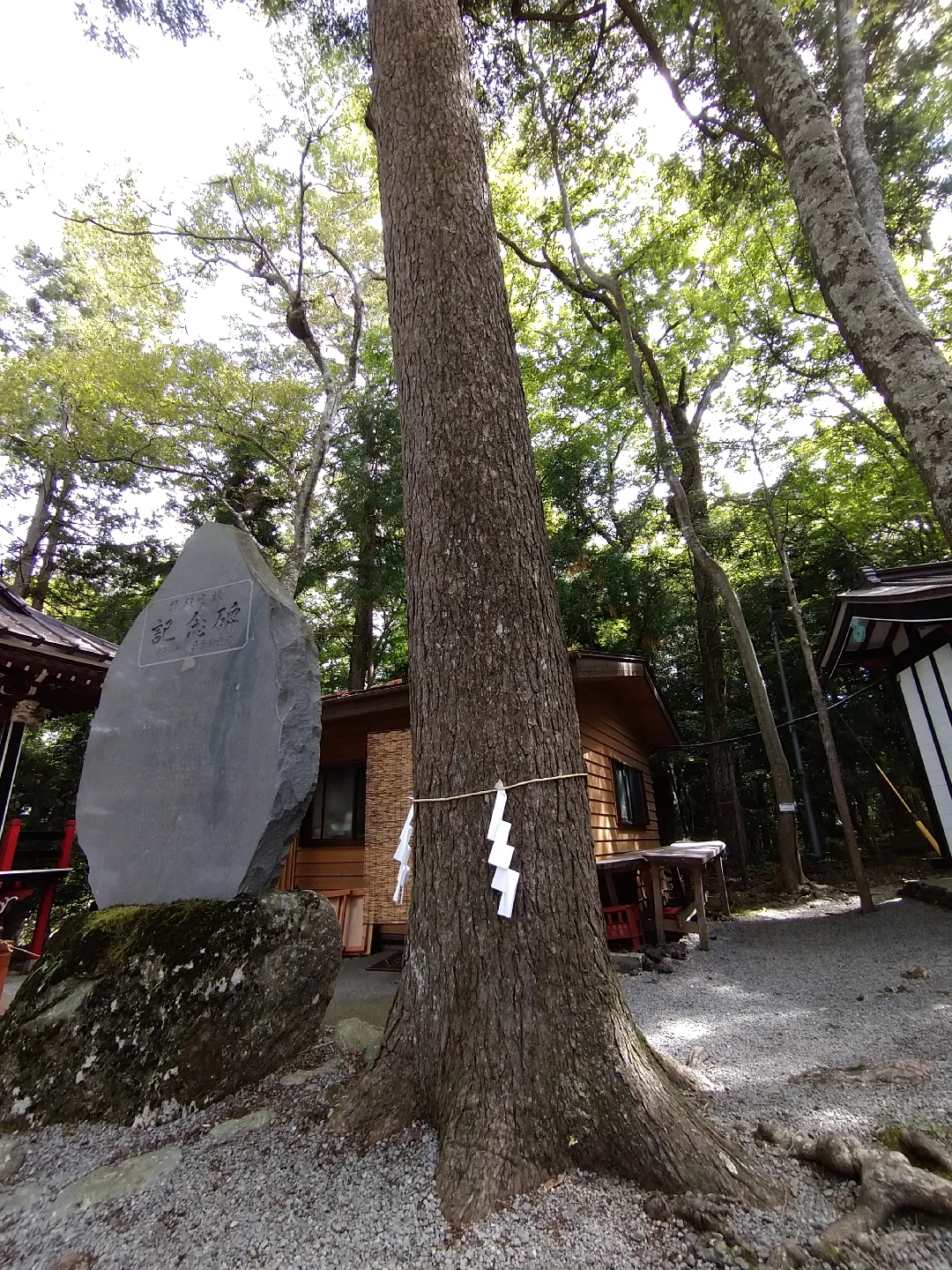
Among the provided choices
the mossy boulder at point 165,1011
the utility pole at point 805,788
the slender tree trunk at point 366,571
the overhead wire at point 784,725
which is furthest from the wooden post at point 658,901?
the slender tree trunk at point 366,571

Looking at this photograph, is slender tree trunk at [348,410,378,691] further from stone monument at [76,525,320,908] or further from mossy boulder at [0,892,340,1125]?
mossy boulder at [0,892,340,1125]

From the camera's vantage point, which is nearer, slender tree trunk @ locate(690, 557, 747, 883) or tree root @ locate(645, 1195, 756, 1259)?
tree root @ locate(645, 1195, 756, 1259)

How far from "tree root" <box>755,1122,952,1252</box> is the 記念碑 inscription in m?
3.12

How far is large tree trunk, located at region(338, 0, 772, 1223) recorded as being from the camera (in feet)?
6.03

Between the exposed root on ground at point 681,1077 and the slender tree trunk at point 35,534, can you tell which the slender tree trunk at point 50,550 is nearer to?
the slender tree trunk at point 35,534

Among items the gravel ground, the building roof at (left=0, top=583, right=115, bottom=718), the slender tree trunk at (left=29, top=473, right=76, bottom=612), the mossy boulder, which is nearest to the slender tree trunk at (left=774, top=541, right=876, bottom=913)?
the gravel ground

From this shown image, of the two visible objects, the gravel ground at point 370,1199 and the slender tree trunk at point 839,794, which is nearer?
the gravel ground at point 370,1199

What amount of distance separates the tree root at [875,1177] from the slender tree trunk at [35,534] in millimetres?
15524

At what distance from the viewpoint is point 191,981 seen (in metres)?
2.52

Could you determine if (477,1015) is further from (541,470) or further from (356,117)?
(356,117)

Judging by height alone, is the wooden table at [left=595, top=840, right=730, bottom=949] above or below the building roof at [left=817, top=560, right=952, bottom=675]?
below

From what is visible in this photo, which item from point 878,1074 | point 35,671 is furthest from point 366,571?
point 878,1074

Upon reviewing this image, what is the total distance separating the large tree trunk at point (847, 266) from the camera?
3.48 meters

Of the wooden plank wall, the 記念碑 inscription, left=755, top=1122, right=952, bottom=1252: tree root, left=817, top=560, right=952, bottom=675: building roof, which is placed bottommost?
left=755, top=1122, right=952, bottom=1252: tree root
